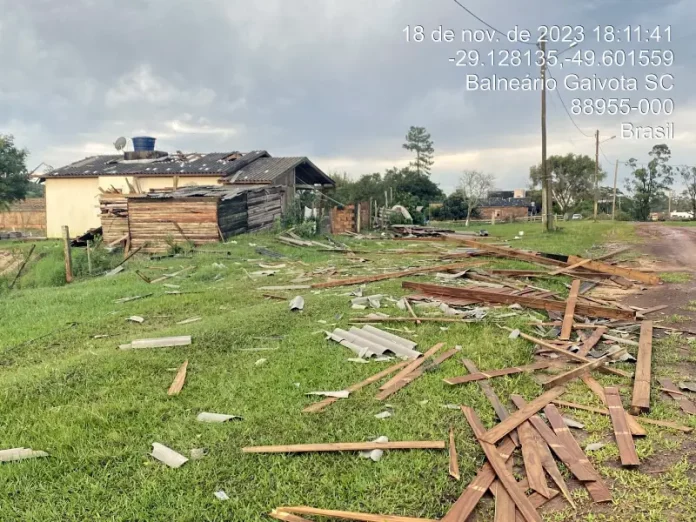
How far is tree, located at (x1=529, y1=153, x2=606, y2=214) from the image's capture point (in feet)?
190

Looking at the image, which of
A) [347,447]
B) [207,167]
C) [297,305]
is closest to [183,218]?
[207,167]

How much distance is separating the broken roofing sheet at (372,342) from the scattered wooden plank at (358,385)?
35 cm

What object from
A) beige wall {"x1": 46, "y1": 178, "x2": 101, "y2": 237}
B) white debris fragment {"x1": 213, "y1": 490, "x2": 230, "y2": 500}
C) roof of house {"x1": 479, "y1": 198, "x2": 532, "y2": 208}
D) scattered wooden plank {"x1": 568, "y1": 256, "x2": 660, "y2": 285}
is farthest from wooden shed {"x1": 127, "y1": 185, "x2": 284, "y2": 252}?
roof of house {"x1": 479, "y1": 198, "x2": 532, "y2": 208}

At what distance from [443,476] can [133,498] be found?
6.83 feet

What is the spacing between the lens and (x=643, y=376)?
477cm

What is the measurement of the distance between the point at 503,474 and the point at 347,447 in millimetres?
1127

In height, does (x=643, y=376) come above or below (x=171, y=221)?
below

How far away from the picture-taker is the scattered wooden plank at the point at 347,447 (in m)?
3.64

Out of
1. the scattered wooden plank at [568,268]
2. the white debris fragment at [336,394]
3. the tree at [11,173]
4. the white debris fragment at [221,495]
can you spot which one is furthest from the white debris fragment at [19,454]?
the tree at [11,173]

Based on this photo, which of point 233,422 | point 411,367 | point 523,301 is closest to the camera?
point 233,422

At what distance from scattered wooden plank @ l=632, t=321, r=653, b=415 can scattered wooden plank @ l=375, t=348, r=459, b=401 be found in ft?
6.16

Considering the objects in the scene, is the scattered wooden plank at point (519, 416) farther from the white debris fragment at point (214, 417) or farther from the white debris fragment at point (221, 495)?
the white debris fragment at point (214, 417)

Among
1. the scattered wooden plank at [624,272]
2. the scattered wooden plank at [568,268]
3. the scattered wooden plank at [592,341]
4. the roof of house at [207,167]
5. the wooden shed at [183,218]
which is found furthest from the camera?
the roof of house at [207,167]

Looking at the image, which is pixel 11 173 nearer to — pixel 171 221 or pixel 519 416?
pixel 171 221
